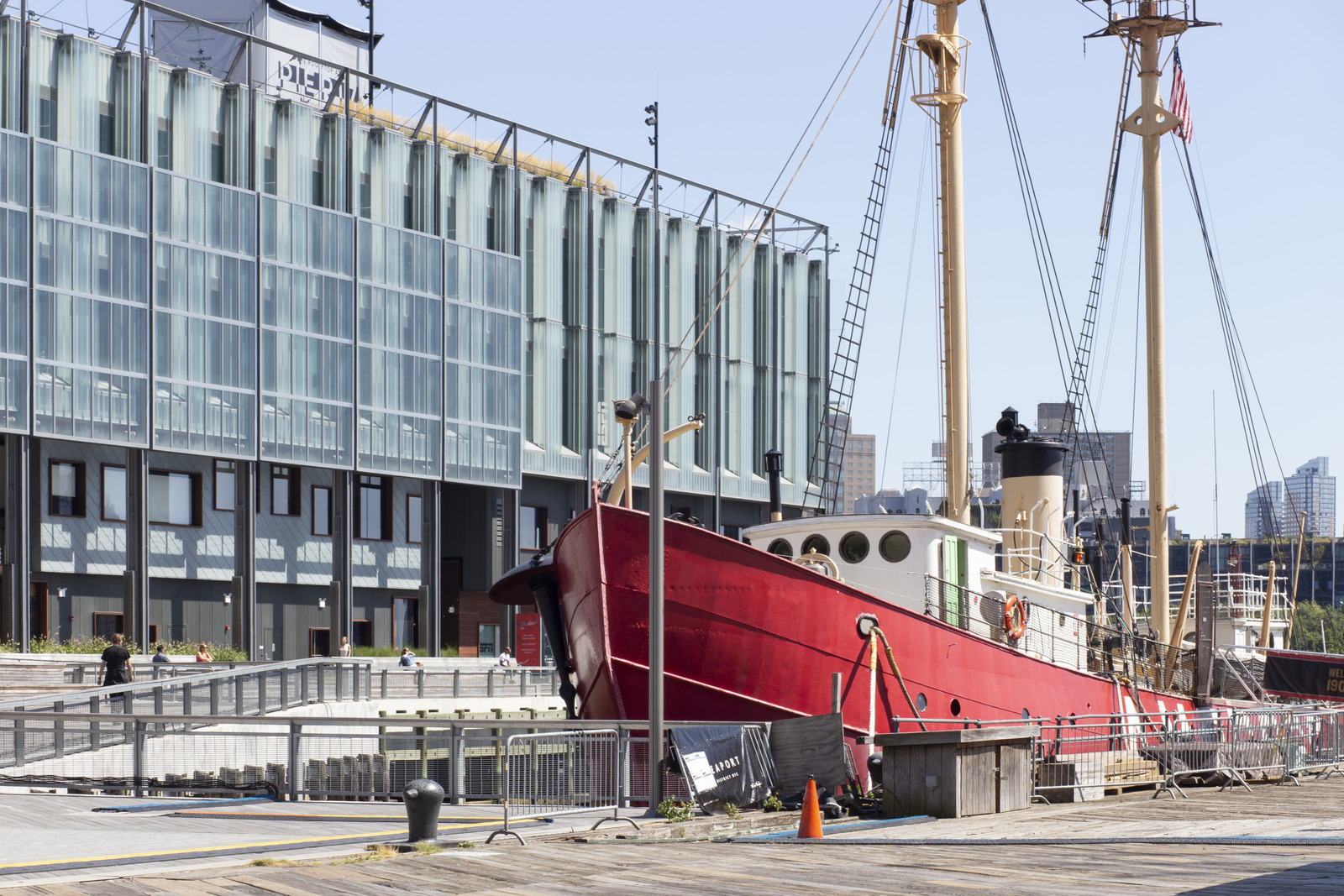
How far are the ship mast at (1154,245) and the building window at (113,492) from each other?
34.0 metres

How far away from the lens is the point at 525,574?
85.5ft

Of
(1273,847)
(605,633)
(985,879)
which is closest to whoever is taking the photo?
(985,879)

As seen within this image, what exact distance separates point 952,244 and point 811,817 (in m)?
19.1

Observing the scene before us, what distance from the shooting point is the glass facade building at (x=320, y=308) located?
51031mm

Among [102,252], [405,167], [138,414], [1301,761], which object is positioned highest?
[405,167]

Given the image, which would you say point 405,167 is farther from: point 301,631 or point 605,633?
point 605,633

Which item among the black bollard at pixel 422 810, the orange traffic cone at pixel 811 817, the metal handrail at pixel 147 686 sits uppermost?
the metal handrail at pixel 147 686

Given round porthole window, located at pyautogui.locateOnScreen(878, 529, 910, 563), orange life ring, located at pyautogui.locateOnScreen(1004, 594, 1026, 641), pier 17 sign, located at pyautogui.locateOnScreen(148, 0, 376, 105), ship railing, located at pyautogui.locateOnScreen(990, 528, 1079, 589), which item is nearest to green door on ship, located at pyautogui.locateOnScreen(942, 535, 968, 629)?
round porthole window, located at pyautogui.locateOnScreen(878, 529, 910, 563)

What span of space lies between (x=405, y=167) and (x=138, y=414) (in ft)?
54.3

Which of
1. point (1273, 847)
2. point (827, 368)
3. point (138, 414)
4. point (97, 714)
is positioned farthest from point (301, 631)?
point (1273, 847)

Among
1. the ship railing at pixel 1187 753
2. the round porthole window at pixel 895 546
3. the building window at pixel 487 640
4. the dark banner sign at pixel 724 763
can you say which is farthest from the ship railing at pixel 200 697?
the building window at pixel 487 640

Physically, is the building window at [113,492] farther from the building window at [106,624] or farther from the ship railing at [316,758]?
the ship railing at [316,758]

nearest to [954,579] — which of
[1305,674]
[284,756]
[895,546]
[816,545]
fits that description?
[895,546]

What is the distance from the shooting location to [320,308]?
2293 inches
